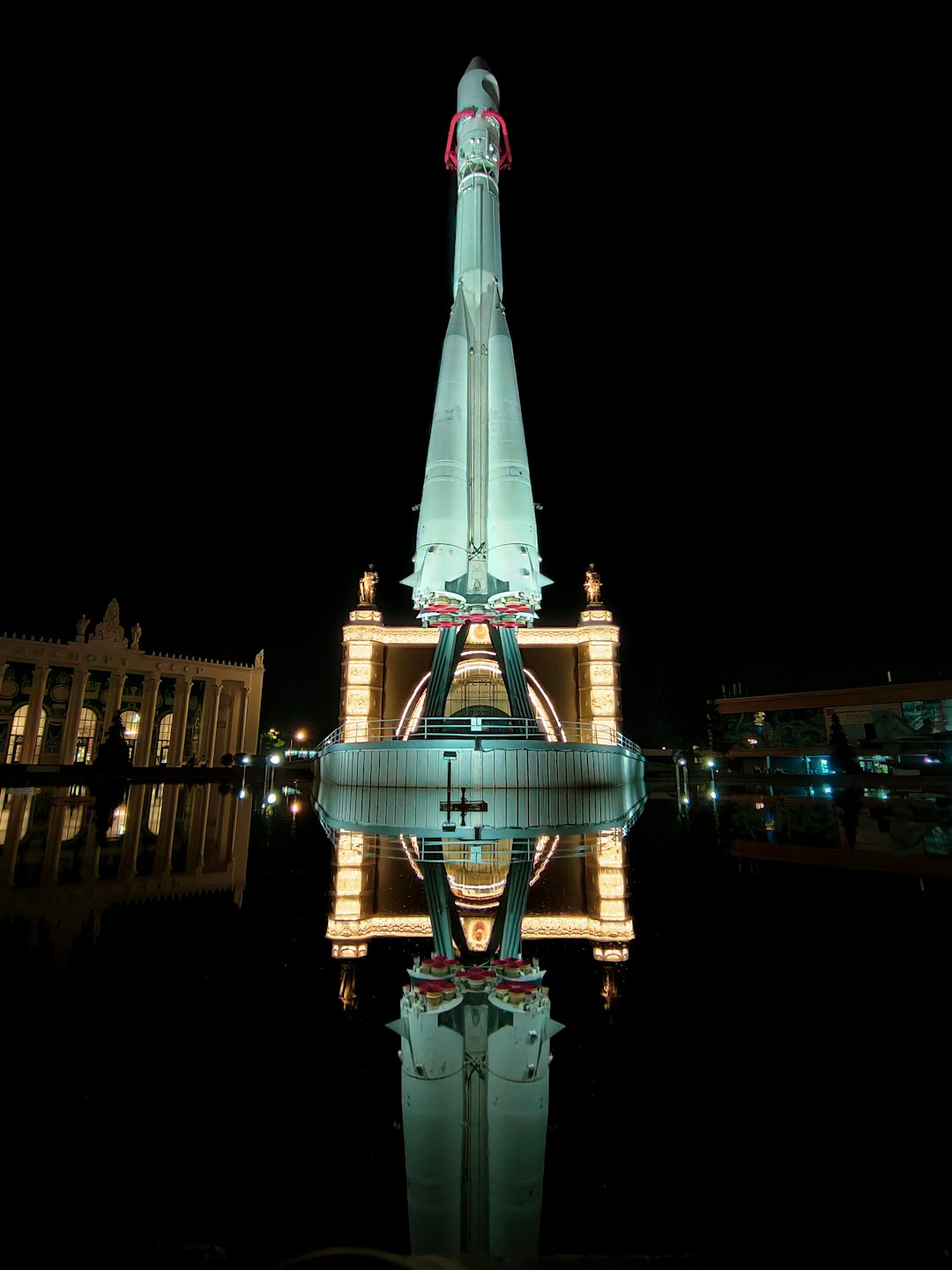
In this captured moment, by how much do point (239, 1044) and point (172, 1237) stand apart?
4.79 ft

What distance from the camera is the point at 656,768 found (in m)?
41.2

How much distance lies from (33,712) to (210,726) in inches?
465

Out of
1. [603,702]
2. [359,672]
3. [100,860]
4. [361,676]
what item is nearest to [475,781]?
[100,860]

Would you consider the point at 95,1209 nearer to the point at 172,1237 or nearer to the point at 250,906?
the point at 172,1237

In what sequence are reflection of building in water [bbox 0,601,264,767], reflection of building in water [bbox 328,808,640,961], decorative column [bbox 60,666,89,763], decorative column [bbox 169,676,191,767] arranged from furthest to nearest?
decorative column [bbox 169,676,191,767] → decorative column [bbox 60,666,89,763] → reflection of building in water [bbox 0,601,264,767] → reflection of building in water [bbox 328,808,640,961]

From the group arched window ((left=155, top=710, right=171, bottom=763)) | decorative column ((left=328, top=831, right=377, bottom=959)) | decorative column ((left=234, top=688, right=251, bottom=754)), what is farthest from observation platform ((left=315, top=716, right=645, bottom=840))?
decorative column ((left=234, top=688, right=251, bottom=754))

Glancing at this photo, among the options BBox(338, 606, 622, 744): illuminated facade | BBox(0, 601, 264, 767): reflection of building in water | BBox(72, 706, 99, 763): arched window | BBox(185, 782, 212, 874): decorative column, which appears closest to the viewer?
BBox(185, 782, 212, 874): decorative column

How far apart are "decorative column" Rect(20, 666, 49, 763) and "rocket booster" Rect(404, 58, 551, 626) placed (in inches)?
1322

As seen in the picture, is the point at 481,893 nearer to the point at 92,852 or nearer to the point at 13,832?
the point at 92,852

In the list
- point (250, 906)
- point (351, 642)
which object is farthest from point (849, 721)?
point (250, 906)

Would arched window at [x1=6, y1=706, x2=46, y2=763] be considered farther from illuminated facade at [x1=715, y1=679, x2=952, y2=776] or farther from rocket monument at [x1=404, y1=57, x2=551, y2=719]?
illuminated facade at [x1=715, y1=679, x2=952, y2=776]

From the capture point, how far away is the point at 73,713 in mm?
40812

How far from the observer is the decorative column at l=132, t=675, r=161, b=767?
143 feet

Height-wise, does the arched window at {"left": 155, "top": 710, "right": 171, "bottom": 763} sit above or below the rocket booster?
below
